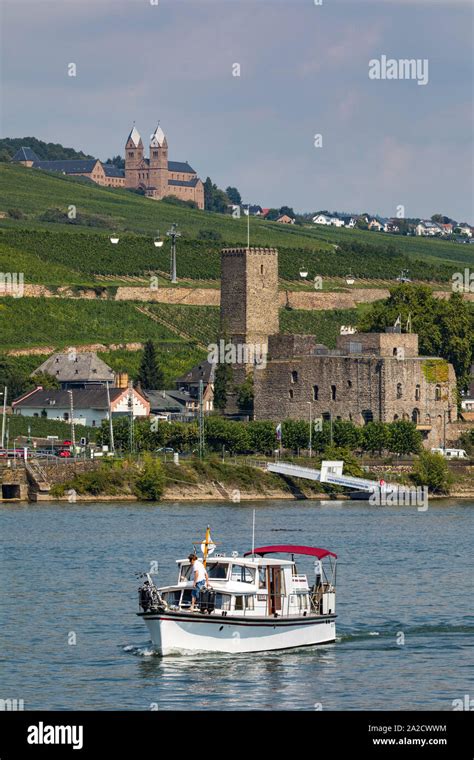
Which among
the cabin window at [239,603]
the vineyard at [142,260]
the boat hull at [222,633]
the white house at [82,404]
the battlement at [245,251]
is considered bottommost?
the boat hull at [222,633]

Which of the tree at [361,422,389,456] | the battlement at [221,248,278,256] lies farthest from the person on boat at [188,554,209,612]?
the battlement at [221,248,278,256]

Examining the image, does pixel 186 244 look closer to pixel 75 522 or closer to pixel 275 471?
pixel 275 471

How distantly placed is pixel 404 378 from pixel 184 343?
3831 cm

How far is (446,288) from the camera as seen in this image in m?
177

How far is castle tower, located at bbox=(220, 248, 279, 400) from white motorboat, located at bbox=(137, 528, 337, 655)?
76.6 meters

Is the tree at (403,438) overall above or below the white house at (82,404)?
below

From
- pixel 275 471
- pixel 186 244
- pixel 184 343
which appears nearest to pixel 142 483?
pixel 275 471

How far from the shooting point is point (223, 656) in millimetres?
41781

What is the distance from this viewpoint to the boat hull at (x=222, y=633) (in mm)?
41375

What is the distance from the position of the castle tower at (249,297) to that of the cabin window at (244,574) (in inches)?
3022

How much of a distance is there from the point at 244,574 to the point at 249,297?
80.5m
